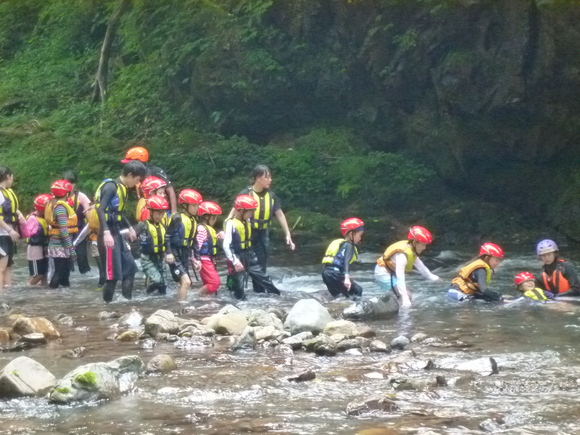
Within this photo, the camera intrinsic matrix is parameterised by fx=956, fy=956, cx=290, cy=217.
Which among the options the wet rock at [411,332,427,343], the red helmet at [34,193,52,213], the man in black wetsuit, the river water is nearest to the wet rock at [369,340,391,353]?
the river water

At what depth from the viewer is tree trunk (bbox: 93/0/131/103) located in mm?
23641

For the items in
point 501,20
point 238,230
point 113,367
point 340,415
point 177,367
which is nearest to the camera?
point 340,415

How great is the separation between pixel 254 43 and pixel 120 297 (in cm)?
954

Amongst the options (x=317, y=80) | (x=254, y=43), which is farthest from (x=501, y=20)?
(x=254, y=43)

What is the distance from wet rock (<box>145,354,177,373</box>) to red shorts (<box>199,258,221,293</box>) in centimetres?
432

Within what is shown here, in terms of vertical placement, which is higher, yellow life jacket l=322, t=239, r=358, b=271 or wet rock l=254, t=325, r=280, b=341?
yellow life jacket l=322, t=239, r=358, b=271

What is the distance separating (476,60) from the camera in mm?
16953

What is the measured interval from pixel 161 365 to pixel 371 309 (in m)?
3.37

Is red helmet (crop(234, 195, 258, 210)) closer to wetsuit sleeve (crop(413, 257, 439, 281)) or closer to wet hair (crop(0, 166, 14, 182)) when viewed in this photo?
wetsuit sleeve (crop(413, 257, 439, 281))

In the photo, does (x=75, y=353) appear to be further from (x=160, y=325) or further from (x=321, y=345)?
(x=321, y=345)

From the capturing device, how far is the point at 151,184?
12.0m

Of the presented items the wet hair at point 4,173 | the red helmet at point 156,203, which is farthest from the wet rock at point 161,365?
the wet hair at point 4,173

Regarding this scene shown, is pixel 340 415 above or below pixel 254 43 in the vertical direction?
below

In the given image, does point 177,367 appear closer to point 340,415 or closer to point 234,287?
point 340,415
